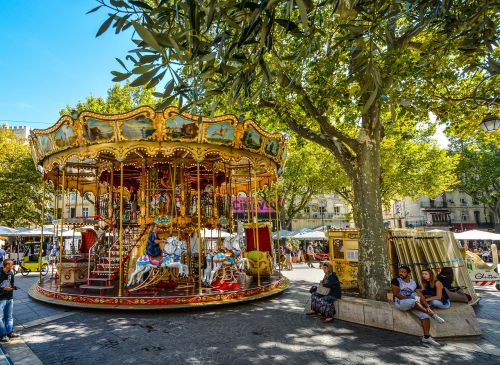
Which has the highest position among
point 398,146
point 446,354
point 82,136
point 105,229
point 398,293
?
point 398,146

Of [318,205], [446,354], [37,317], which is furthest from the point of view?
[318,205]

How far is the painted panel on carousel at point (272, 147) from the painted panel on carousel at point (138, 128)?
12.6 ft

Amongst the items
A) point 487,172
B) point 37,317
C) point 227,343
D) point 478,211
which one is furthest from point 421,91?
point 478,211

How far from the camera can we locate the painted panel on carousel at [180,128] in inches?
359

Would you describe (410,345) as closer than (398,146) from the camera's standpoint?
Yes

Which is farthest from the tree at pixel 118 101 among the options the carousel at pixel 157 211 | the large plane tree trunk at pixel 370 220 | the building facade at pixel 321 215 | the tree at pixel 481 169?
the tree at pixel 481 169

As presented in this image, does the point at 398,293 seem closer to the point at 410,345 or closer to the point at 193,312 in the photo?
the point at 410,345

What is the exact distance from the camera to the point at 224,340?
598cm

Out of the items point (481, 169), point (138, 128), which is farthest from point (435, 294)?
point (481, 169)

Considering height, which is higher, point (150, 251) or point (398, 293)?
point (150, 251)

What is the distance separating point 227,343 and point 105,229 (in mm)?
8694

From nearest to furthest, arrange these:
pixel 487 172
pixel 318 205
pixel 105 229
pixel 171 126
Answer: pixel 171 126 → pixel 105 229 → pixel 487 172 → pixel 318 205

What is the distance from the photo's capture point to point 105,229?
12711mm

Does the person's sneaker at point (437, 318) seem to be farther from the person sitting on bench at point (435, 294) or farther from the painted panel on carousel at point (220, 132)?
the painted panel on carousel at point (220, 132)
